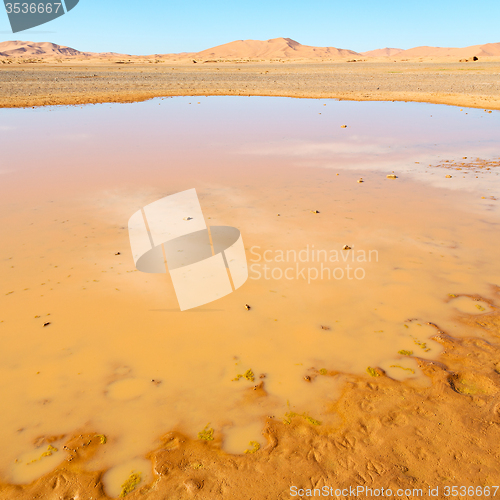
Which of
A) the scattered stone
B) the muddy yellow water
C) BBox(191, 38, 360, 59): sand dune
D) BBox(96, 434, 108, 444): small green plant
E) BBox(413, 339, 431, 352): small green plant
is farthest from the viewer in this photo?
BBox(191, 38, 360, 59): sand dune

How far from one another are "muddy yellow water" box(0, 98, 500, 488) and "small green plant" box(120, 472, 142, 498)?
20 millimetres

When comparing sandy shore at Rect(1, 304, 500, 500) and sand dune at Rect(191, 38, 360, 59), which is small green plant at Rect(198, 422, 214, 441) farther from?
sand dune at Rect(191, 38, 360, 59)

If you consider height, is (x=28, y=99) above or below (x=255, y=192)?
above

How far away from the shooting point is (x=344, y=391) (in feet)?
9.59

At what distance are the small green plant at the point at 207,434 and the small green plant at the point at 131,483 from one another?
0.44 meters

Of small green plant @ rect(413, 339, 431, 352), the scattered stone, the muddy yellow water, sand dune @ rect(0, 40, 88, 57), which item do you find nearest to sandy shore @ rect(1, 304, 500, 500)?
the scattered stone

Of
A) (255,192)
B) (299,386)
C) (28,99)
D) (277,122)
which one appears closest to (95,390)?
(299,386)

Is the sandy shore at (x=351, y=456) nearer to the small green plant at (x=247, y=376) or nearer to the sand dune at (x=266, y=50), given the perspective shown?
the small green plant at (x=247, y=376)

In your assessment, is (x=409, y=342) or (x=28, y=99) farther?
(x=28, y=99)

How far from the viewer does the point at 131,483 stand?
2.29m

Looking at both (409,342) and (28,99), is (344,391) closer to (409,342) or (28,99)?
(409,342)

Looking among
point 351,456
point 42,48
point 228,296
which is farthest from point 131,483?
point 42,48

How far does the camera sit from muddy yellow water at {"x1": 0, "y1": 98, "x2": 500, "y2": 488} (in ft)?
9.09

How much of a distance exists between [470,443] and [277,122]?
1326 centimetres
